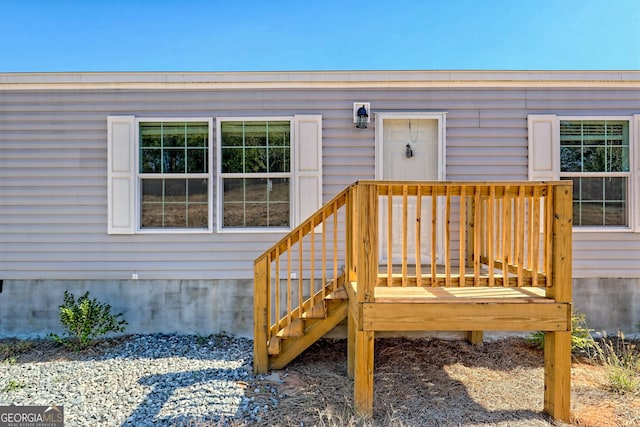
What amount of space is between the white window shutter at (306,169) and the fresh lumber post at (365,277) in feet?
5.77

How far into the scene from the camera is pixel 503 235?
2836 mm

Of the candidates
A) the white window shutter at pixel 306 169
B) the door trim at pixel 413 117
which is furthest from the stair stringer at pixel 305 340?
the door trim at pixel 413 117

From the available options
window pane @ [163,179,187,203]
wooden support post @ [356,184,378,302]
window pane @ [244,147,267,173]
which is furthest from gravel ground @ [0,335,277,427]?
window pane @ [244,147,267,173]

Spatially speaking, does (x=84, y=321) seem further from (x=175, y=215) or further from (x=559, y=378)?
(x=559, y=378)

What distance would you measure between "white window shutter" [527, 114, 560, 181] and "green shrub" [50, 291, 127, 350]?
17.8ft

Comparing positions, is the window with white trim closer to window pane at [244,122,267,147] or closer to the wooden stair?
the wooden stair

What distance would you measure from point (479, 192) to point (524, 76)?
8.51 ft

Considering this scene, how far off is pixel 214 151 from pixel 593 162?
478cm

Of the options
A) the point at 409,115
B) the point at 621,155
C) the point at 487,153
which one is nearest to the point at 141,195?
the point at 409,115

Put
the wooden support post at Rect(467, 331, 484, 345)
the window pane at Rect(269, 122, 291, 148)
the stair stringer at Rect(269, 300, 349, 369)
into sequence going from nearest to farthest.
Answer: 1. the stair stringer at Rect(269, 300, 349, 369)
2. the wooden support post at Rect(467, 331, 484, 345)
3. the window pane at Rect(269, 122, 291, 148)

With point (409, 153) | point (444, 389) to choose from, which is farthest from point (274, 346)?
point (409, 153)

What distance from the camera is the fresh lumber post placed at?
2668 millimetres

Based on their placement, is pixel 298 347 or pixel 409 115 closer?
pixel 298 347

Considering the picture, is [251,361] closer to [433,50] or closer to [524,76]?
[524,76]
